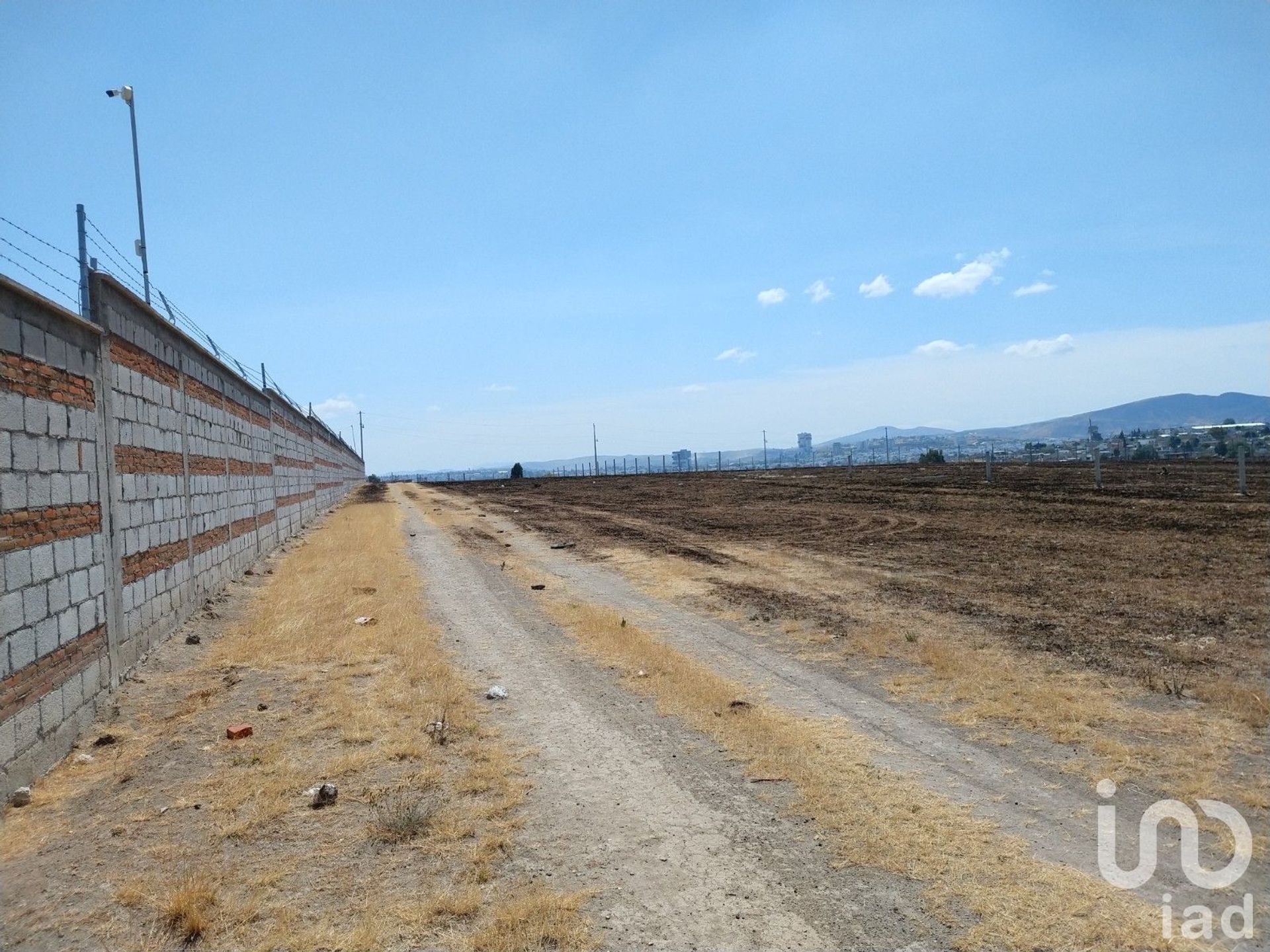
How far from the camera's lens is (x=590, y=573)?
1669 cm

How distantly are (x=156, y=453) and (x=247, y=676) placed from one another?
3.48 metres

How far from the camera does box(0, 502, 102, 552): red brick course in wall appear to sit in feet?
20.5

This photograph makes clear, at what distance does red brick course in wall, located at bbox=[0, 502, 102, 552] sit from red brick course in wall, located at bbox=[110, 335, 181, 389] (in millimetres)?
2126

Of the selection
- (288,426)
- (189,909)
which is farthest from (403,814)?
(288,426)

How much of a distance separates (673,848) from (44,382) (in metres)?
6.58

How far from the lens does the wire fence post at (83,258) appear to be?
28.3 feet

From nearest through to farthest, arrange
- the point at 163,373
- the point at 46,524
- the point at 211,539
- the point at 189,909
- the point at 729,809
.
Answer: the point at 189,909, the point at 729,809, the point at 46,524, the point at 163,373, the point at 211,539

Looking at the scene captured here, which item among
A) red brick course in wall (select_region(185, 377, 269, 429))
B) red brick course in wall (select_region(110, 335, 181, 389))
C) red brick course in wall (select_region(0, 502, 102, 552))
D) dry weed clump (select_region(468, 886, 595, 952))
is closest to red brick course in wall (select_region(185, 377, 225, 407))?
red brick course in wall (select_region(185, 377, 269, 429))

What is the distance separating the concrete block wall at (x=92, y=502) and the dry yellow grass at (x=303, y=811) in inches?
24.6

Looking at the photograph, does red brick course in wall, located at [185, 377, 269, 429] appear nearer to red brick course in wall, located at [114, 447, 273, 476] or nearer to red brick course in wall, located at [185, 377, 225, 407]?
red brick course in wall, located at [185, 377, 225, 407]

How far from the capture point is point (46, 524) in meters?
6.98

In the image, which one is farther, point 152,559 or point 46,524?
point 152,559

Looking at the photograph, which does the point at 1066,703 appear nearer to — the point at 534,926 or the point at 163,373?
the point at 534,926

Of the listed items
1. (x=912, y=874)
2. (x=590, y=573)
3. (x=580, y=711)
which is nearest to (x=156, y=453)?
(x=580, y=711)
